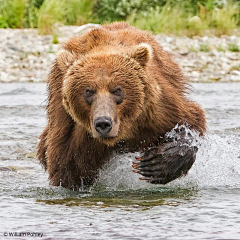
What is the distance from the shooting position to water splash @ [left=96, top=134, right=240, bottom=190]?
5.43 m

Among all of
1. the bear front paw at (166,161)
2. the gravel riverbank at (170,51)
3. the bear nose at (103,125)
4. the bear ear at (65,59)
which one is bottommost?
the gravel riverbank at (170,51)

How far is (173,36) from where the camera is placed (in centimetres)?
1973

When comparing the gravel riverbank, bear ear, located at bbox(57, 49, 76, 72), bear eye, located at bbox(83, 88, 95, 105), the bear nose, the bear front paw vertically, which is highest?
bear ear, located at bbox(57, 49, 76, 72)

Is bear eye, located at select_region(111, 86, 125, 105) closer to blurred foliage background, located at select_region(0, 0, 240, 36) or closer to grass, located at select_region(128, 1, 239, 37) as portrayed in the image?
blurred foliage background, located at select_region(0, 0, 240, 36)

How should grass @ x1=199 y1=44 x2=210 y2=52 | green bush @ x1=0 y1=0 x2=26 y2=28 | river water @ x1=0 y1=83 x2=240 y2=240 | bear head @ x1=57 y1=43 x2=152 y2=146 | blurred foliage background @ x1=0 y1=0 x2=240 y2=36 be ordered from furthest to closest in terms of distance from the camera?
green bush @ x1=0 y1=0 x2=26 y2=28 → blurred foliage background @ x1=0 y1=0 x2=240 y2=36 → grass @ x1=199 y1=44 x2=210 y2=52 → bear head @ x1=57 y1=43 x2=152 y2=146 → river water @ x1=0 y1=83 x2=240 y2=240

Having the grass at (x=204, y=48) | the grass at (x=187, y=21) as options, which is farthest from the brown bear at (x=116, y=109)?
→ the grass at (x=187, y=21)

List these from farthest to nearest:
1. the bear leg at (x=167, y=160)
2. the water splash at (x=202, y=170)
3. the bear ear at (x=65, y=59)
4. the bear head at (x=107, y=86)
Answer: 1. the water splash at (x=202, y=170)
2. the bear leg at (x=167, y=160)
3. the bear ear at (x=65, y=59)
4. the bear head at (x=107, y=86)

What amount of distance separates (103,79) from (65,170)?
1056mm

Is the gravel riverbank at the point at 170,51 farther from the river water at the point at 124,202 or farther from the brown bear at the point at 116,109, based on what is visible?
the brown bear at the point at 116,109

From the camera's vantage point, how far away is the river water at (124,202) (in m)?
3.95

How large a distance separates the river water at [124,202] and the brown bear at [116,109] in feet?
0.73

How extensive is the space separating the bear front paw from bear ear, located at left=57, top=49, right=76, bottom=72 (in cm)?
99

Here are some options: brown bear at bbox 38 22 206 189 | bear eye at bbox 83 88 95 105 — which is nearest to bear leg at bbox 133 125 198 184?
brown bear at bbox 38 22 206 189

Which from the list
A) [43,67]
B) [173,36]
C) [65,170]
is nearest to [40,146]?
[65,170]
